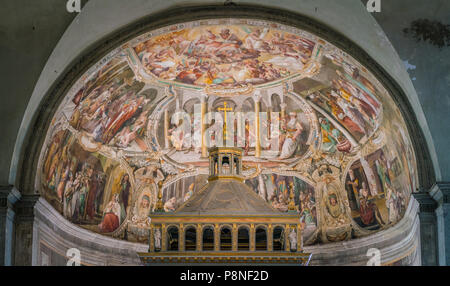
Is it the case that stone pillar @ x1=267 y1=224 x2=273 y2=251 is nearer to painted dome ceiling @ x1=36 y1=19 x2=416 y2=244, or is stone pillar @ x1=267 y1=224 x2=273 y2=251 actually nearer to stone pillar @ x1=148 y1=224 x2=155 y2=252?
stone pillar @ x1=148 y1=224 x2=155 y2=252

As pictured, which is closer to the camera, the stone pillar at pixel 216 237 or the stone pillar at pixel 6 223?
the stone pillar at pixel 6 223

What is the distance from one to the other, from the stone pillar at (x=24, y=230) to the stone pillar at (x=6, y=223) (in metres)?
0.32

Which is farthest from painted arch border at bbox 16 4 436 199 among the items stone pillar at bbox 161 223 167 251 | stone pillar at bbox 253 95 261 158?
stone pillar at bbox 253 95 261 158

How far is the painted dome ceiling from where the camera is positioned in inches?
881

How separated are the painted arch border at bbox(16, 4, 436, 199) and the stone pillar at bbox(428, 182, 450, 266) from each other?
1.04 meters

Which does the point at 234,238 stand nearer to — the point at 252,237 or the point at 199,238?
the point at 252,237

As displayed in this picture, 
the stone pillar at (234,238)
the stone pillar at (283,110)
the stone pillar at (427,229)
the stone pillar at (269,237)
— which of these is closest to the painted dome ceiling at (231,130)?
the stone pillar at (283,110)

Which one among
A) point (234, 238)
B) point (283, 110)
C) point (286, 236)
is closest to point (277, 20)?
point (283, 110)

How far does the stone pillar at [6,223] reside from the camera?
1936cm

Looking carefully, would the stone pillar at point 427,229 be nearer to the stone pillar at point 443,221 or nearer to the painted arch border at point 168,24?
the stone pillar at point 443,221

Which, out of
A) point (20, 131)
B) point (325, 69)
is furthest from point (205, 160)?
point (20, 131)

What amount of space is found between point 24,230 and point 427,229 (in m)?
10.1

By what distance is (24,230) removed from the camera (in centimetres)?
2045
